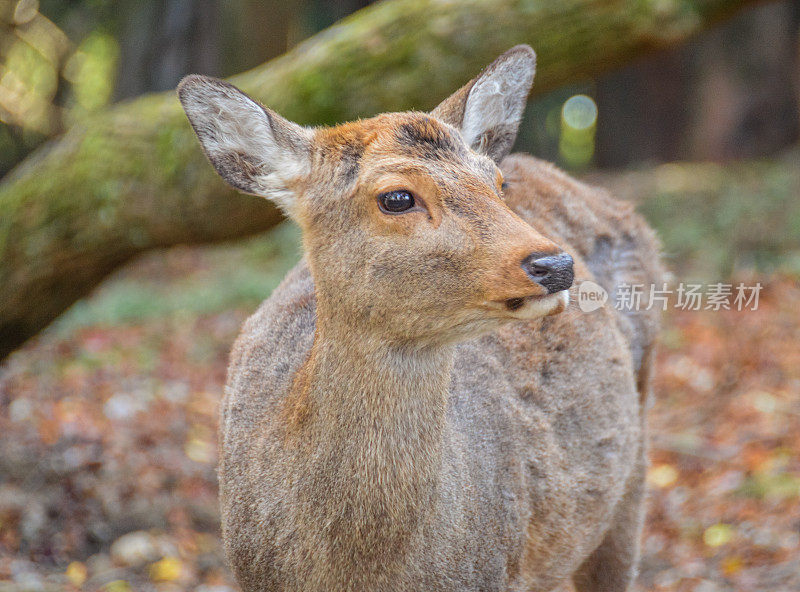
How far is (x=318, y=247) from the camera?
372cm

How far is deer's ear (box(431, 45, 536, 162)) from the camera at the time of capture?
4.25m

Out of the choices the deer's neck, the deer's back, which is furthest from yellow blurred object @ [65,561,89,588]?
the deer's neck

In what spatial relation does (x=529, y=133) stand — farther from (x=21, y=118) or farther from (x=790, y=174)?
(x=21, y=118)

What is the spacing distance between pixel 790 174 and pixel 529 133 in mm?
5843

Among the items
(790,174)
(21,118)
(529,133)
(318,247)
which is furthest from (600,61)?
(529,133)

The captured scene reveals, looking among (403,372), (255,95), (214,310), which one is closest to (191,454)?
(255,95)

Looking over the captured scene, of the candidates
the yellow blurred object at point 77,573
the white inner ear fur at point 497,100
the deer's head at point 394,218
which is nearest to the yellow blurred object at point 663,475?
the white inner ear fur at point 497,100

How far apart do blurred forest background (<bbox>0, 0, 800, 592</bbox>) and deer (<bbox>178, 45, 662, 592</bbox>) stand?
1.96m

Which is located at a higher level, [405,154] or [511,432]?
[405,154]

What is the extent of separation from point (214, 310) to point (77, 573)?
6.26 metres

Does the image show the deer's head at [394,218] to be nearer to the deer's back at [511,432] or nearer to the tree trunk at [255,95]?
the deer's back at [511,432]

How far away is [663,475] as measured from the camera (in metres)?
7.75

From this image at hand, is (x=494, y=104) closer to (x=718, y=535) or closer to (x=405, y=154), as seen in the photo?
(x=405, y=154)

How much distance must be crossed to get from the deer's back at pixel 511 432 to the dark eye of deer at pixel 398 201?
953 millimetres
